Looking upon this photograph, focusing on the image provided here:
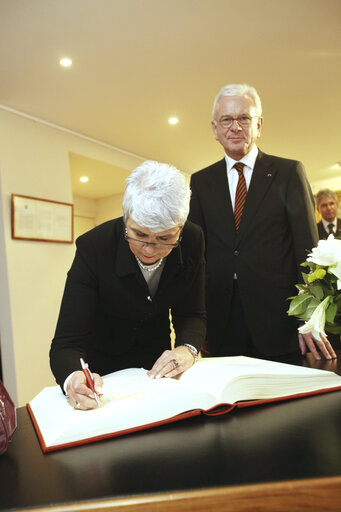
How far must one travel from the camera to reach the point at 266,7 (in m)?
2.79

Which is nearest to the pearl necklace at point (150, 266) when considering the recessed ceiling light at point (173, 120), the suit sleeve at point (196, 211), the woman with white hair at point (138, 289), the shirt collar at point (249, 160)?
the woman with white hair at point (138, 289)

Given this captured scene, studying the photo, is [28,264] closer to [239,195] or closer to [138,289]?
[239,195]

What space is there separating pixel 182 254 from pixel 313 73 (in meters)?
3.03

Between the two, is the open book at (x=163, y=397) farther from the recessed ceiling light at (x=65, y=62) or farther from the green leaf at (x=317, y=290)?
the recessed ceiling light at (x=65, y=62)

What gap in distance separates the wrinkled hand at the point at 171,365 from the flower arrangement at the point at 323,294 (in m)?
0.35

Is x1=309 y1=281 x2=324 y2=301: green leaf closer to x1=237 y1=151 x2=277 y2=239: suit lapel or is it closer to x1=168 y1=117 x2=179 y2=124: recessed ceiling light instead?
x1=237 y1=151 x2=277 y2=239: suit lapel

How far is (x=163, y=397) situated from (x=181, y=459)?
176 millimetres

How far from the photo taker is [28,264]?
160 inches

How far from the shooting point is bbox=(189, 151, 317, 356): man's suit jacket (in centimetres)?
173

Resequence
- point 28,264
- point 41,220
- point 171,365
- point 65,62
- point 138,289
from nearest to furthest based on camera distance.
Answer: point 171,365 → point 138,289 → point 65,62 → point 28,264 → point 41,220

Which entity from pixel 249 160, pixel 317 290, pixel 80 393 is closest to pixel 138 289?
pixel 80 393

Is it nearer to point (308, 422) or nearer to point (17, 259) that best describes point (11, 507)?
point (308, 422)

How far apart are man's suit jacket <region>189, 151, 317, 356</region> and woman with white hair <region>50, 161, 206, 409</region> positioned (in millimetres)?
326

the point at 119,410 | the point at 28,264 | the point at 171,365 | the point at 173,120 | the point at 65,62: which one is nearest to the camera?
the point at 119,410
